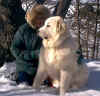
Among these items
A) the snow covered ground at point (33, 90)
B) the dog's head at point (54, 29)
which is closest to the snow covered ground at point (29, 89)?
the snow covered ground at point (33, 90)

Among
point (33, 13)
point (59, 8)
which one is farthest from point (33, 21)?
point (59, 8)

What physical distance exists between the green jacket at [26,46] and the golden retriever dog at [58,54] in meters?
0.30

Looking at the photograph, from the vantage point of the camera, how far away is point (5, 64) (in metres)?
4.46

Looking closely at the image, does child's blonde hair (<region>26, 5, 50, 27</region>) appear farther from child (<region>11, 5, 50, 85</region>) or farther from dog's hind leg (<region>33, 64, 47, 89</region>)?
dog's hind leg (<region>33, 64, 47, 89</region>)

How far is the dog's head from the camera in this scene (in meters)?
2.82

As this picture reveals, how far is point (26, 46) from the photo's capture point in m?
3.49

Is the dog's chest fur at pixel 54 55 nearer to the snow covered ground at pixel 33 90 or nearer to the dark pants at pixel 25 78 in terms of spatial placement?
the snow covered ground at pixel 33 90

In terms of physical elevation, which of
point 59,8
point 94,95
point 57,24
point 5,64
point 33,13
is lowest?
point 94,95

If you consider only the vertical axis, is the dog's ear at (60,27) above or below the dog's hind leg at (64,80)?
above

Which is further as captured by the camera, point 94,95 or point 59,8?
point 59,8

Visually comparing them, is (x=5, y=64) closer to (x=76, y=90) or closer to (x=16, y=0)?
(x=16, y=0)

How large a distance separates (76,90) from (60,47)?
0.86 metres

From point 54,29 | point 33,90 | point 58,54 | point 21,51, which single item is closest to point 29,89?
point 33,90

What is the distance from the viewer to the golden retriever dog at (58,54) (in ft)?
9.45
